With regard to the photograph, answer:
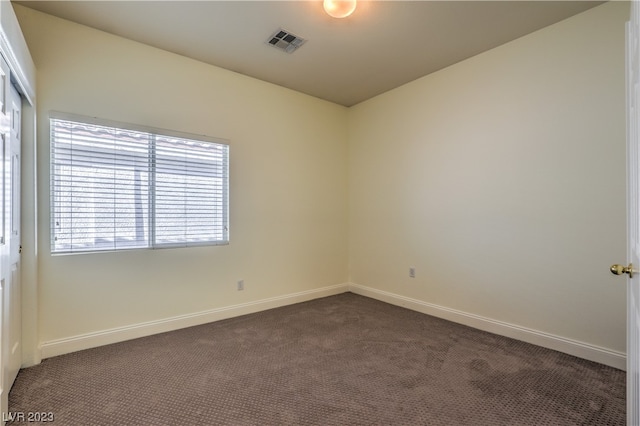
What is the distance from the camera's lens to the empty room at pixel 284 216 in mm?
1954

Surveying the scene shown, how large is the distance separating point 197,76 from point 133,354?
272 centimetres

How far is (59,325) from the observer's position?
250 centimetres

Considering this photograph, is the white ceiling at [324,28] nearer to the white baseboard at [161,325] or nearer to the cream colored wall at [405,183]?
the cream colored wall at [405,183]

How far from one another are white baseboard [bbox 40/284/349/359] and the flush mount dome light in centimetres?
303

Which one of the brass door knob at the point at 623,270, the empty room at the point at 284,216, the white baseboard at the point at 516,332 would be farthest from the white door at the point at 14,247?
the white baseboard at the point at 516,332

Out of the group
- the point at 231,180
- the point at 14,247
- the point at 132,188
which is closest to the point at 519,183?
the point at 231,180

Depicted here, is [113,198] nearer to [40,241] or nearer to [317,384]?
[40,241]

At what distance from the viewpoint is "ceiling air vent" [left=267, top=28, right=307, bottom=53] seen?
2.77m

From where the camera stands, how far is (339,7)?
2.28 meters

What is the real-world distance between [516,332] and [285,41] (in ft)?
11.5

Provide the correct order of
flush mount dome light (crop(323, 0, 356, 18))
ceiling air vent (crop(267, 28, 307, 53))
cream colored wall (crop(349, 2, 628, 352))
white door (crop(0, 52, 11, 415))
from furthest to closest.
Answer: ceiling air vent (crop(267, 28, 307, 53))
cream colored wall (crop(349, 2, 628, 352))
flush mount dome light (crop(323, 0, 356, 18))
white door (crop(0, 52, 11, 415))

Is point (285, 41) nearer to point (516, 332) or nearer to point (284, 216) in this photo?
point (284, 216)

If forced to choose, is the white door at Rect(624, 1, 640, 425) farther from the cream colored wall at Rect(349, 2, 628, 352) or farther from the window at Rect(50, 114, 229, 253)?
the window at Rect(50, 114, 229, 253)


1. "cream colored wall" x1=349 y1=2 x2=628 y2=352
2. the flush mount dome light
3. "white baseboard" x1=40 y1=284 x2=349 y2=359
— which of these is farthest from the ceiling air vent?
"white baseboard" x1=40 y1=284 x2=349 y2=359
